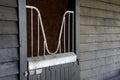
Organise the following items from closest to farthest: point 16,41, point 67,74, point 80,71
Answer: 1. point 16,41
2. point 67,74
3. point 80,71

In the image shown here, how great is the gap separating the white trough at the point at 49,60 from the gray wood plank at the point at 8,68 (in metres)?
0.18

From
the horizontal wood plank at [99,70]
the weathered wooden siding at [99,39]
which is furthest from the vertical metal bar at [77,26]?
the horizontal wood plank at [99,70]

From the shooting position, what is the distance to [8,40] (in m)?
2.08

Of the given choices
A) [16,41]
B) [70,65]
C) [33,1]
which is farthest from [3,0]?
[33,1]

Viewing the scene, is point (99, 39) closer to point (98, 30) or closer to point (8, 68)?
point (98, 30)

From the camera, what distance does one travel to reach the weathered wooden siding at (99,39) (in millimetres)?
3299

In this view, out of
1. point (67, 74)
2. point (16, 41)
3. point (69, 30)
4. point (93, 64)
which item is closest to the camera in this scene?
point (16, 41)

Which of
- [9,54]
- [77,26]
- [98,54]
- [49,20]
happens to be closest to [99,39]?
[98,54]

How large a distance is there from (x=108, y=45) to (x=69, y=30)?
1356 mm

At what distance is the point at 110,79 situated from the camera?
4.00m

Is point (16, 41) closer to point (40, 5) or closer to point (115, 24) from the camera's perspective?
point (40, 5)

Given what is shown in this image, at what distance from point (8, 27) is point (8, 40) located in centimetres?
14

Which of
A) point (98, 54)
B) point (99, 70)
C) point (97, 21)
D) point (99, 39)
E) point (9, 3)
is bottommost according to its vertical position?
point (99, 70)

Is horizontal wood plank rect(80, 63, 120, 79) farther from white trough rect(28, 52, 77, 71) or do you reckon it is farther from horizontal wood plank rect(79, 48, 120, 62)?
white trough rect(28, 52, 77, 71)
